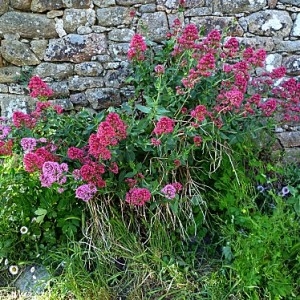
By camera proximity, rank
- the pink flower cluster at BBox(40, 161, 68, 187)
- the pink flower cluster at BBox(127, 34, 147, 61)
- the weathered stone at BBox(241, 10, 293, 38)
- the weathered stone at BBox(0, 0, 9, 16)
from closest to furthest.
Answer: the pink flower cluster at BBox(40, 161, 68, 187)
the pink flower cluster at BBox(127, 34, 147, 61)
the weathered stone at BBox(0, 0, 9, 16)
the weathered stone at BBox(241, 10, 293, 38)

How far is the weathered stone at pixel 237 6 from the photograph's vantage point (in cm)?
303

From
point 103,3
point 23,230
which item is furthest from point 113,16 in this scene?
point 23,230

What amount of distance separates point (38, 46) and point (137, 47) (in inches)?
34.6

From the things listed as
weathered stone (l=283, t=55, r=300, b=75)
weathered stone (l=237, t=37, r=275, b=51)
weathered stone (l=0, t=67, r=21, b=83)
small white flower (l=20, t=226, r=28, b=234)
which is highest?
weathered stone (l=237, t=37, r=275, b=51)

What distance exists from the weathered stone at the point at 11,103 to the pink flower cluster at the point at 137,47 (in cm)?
97

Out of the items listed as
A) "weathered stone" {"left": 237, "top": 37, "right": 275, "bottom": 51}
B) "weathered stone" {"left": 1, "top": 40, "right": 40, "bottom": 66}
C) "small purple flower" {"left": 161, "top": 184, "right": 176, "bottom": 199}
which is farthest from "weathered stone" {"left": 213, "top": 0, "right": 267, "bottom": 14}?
"small purple flower" {"left": 161, "top": 184, "right": 176, "bottom": 199}

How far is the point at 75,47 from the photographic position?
120 inches

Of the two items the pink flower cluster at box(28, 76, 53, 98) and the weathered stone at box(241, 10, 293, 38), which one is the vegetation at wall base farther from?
the weathered stone at box(241, 10, 293, 38)

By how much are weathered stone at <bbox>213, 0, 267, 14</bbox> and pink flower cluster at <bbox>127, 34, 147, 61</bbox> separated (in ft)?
2.54

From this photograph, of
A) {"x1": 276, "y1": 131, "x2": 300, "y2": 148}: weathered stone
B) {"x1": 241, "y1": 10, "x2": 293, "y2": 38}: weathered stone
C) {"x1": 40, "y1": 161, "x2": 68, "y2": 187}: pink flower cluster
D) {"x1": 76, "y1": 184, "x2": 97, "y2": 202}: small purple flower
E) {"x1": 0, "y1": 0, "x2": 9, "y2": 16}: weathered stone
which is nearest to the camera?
{"x1": 40, "y1": 161, "x2": 68, "y2": 187}: pink flower cluster

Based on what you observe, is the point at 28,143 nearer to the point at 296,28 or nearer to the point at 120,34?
the point at 120,34

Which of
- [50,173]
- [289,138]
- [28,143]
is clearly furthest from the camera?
[289,138]

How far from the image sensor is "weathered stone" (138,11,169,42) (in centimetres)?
303

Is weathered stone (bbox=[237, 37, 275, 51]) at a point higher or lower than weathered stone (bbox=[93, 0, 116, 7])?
lower
